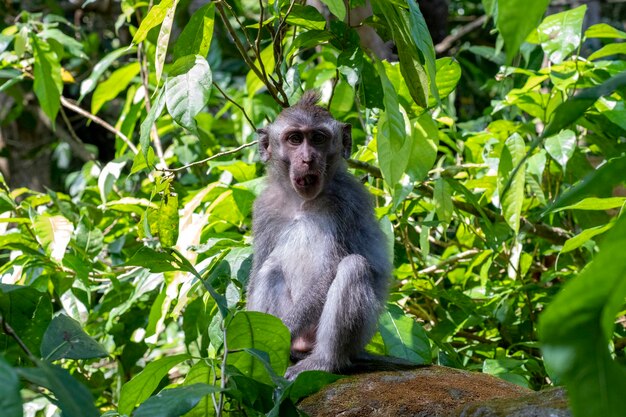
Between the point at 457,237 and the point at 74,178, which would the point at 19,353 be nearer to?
the point at 457,237

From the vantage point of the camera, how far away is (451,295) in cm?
487

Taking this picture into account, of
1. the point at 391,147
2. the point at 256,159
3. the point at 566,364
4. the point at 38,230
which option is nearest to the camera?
the point at 566,364

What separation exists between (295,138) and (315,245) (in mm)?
652

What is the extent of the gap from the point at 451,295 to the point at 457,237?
1213 mm

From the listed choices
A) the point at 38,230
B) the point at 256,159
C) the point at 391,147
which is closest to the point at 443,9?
the point at 256,159

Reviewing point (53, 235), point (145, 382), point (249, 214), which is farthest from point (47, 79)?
point (145, 382)

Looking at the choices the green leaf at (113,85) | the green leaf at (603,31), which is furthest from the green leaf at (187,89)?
the green leaf at (113,85)

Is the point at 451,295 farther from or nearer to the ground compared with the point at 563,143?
nearer to the ground

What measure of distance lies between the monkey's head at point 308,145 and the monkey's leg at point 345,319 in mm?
657

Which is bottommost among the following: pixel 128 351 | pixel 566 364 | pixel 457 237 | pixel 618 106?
pixel 128 351

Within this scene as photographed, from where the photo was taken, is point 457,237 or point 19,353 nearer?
point 19,353

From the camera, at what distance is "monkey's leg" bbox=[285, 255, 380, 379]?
4082 millimetres

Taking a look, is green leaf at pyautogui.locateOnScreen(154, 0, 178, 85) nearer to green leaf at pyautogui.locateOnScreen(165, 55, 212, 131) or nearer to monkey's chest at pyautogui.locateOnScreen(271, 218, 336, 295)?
green leaf at pyautogui.locateOnScreen(165, 55, 212, 131)

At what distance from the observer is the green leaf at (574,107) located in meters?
1.22
